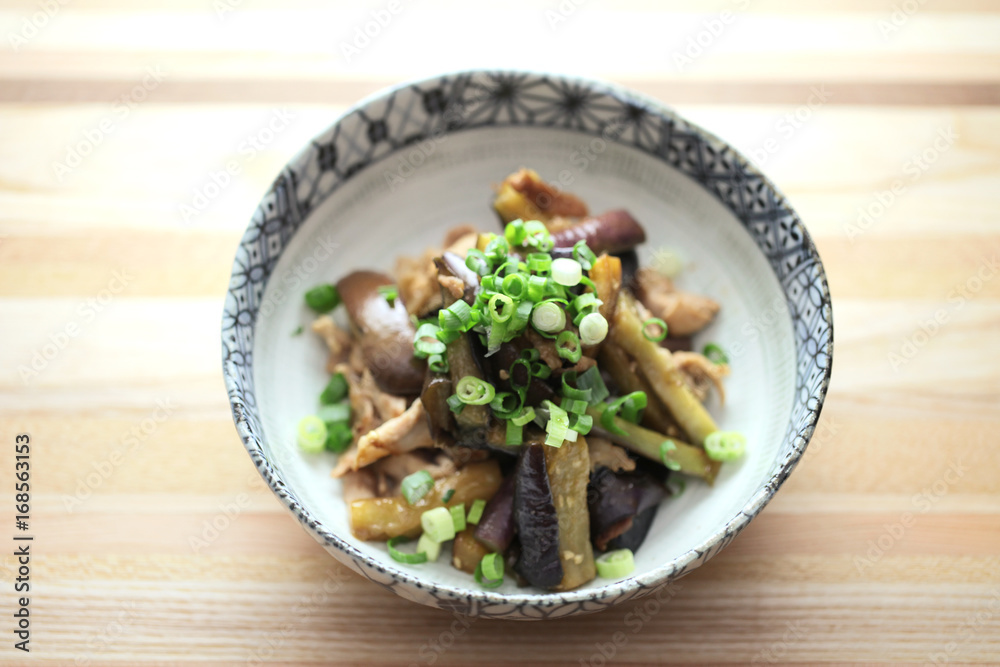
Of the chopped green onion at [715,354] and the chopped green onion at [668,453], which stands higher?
the chopped green onion at [715,354]

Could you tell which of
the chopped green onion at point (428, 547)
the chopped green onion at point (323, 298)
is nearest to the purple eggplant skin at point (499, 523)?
the chopped green onion at point (428, 547)

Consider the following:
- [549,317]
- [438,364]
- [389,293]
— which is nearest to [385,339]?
[389,293]

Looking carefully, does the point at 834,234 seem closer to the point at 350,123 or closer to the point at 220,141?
the point at 350,123

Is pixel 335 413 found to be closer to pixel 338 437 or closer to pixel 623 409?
pixel 338 437

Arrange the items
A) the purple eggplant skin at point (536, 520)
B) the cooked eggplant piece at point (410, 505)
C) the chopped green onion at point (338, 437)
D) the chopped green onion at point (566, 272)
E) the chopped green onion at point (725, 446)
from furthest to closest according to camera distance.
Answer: the chopped green onion at point (338, 437)
the chopped green onion at point (725, 446)
the cooked eggplant piece at point (410, 505)
the chopped green onion at point (566, 272)
the purple eggplant skin at point (536, 520)

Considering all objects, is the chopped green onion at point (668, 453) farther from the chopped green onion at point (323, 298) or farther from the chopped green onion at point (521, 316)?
the chopped green onion at point (323, 298)

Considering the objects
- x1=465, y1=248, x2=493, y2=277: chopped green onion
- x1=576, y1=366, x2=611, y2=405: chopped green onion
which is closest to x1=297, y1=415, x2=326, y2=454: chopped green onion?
x1=465, y1=248, x2=493, y2=277: chopped green onion

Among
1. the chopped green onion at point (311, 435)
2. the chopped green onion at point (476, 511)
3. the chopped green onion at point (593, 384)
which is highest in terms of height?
the chopped green onion at point (593, 384)

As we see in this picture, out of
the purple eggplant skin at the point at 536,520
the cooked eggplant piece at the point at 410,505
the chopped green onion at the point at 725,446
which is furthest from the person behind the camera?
the chopped green onion at the point at 725,446
